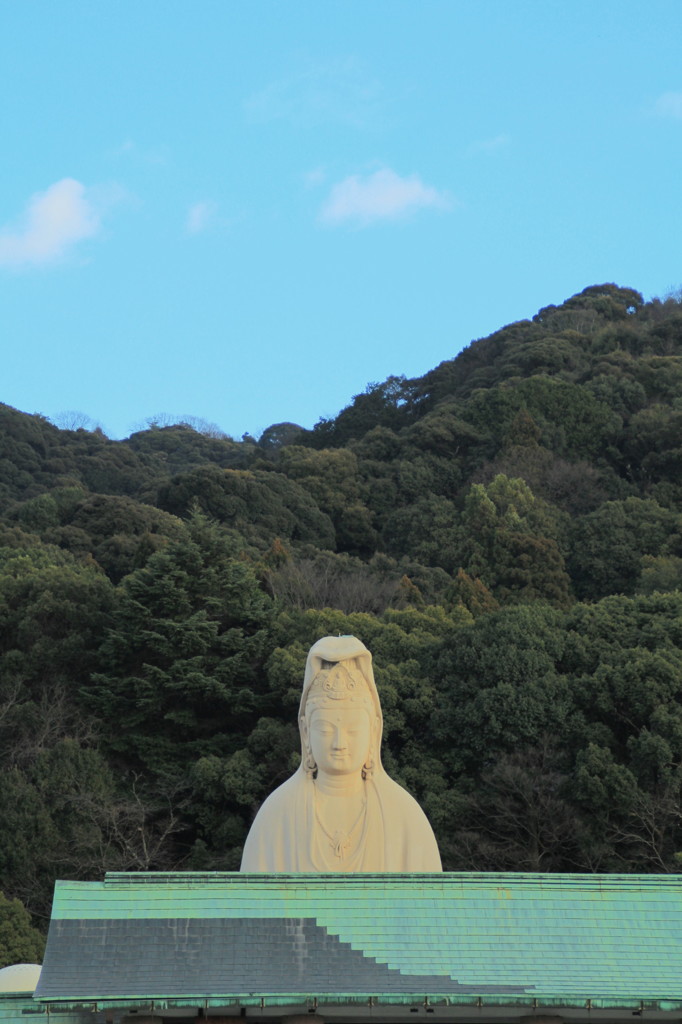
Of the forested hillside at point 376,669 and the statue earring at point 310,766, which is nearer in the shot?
the statue earring at point 310,766

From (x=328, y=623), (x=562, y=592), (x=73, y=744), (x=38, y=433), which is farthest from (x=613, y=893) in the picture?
(x=38, y=433)

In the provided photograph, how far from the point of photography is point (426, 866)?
1428cm

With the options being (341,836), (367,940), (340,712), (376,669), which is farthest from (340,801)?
(376,669)

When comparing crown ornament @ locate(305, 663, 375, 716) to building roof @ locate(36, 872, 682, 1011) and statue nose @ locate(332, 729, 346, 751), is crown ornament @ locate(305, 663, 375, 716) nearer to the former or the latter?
statue nose @ locate(332, 729, 346, 751)

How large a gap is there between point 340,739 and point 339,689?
51 cm

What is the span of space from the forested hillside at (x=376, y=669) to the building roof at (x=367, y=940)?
45.0ft

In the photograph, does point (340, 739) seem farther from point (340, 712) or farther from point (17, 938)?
point (17, 938)

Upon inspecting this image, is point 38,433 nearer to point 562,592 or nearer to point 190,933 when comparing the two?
point 562,592

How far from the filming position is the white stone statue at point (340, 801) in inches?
562

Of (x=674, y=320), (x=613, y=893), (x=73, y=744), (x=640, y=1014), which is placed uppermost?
(x=674, y=320)

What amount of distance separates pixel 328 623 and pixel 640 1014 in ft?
72.3

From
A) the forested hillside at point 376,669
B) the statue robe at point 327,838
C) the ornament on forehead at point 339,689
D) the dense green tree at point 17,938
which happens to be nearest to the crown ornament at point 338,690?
the ornament on forehead at point 339,689

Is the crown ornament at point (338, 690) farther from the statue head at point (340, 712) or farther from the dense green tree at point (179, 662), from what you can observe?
the dense green tree at point (179, 662)

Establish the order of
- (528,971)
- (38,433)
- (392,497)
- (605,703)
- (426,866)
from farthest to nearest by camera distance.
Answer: (38,433) → (392,497) → (605,703) → (426,866) → (528,971)
